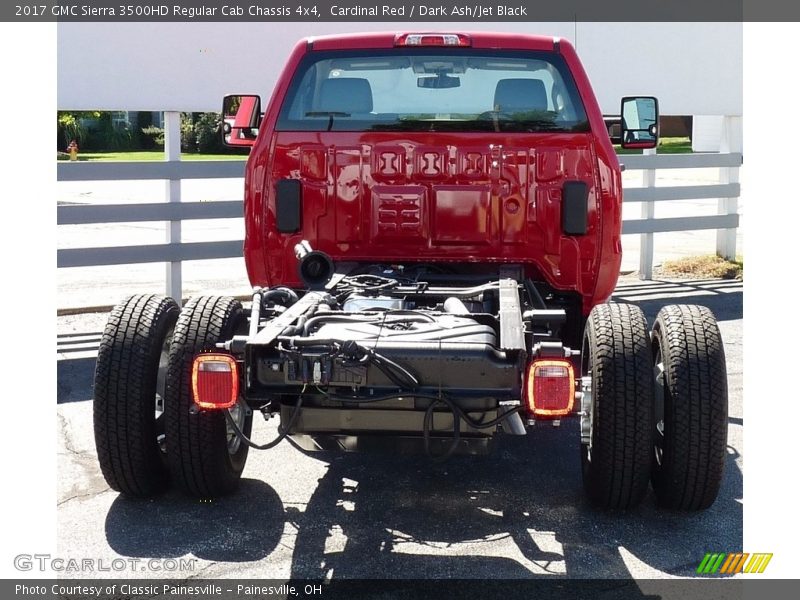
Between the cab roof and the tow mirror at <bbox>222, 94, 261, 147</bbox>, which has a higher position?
the cab roof

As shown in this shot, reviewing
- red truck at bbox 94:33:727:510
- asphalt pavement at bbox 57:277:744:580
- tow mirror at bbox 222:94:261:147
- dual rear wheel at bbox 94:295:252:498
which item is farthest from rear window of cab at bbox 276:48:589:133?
asphalt pavement at bbox 57:277:744:580

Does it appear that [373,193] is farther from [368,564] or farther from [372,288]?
[368,564]

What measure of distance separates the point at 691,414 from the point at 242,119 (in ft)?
11.2

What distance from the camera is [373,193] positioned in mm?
6023

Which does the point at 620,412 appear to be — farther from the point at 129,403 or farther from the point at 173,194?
the point at 173,194

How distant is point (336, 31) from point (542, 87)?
186 inches

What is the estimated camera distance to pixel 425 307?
17.2ft

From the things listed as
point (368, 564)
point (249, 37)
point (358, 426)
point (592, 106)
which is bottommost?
point (368, 564)

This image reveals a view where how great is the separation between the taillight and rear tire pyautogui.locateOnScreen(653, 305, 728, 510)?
2202mm

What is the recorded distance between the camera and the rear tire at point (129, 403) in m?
4.73

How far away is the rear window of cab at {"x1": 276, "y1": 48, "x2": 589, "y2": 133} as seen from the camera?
6.05 m

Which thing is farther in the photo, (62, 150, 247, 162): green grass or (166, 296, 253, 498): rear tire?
(62, 150, 247, 162): green grass
